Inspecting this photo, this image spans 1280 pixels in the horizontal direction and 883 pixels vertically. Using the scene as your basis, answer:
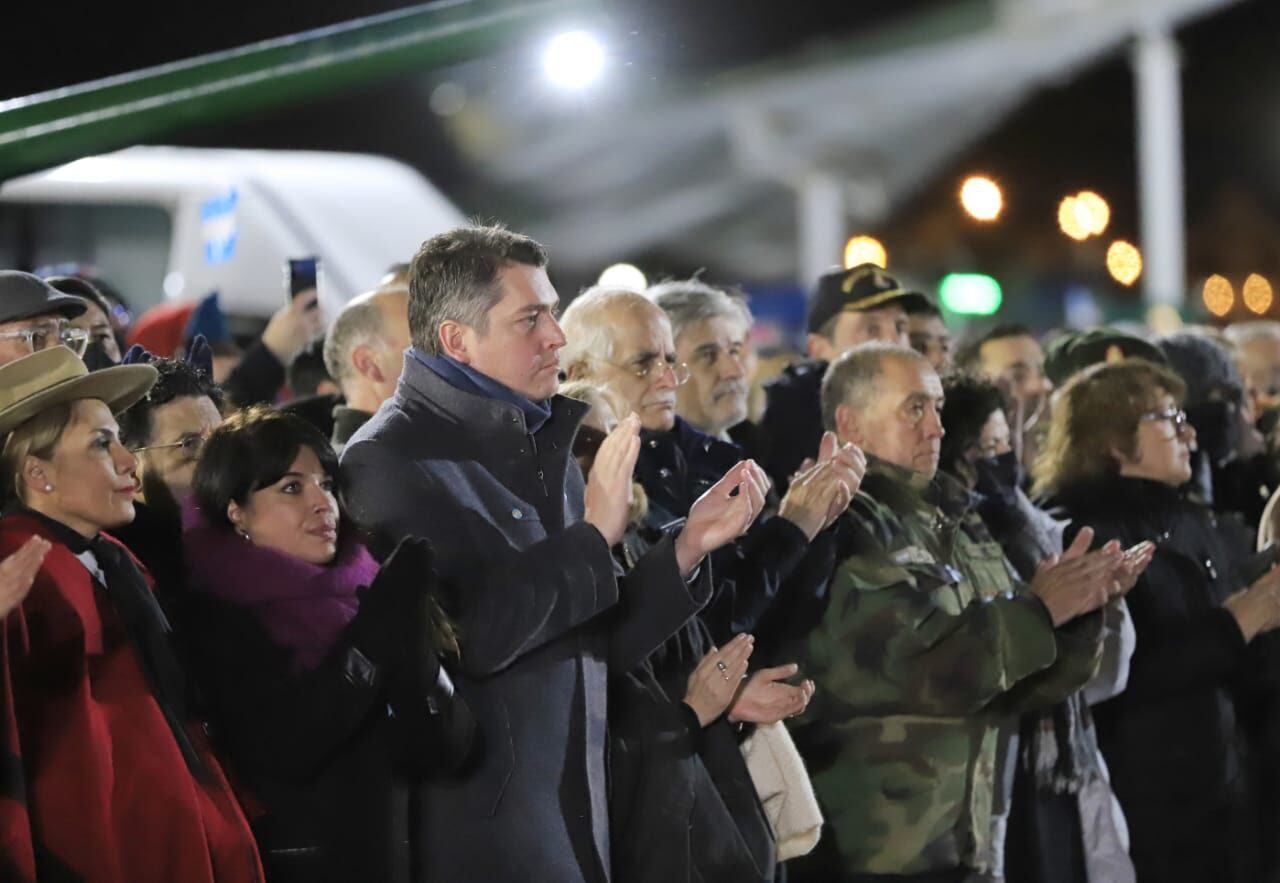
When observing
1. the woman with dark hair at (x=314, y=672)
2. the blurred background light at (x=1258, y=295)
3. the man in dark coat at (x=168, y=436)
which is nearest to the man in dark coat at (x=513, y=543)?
the woman with dark hair at (x=314, y=672)

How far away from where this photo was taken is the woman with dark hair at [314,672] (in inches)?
158

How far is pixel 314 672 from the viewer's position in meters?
4.07

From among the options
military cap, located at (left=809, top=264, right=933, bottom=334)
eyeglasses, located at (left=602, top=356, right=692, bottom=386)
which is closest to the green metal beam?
eyeglasses, located at (left=602, top=356, right=692, bottom=386)

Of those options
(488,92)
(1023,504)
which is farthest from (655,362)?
(488,92)

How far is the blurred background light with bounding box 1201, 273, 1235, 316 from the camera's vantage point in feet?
93.6

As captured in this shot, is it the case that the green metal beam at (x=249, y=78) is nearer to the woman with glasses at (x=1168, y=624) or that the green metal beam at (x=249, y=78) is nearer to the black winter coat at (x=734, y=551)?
the black winter coat at (x=734, y=551)

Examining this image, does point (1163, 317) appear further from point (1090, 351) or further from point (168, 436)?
point (168, 436)

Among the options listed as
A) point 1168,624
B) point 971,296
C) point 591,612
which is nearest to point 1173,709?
point 1168,624

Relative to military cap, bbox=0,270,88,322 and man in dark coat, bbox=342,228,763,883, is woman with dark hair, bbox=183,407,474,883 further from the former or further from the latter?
military cap, bbox=0,270,88,322

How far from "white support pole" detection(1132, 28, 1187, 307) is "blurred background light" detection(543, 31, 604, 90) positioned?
1733cm

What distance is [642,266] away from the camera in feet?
76.4

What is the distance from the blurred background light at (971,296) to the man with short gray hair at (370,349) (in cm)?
1257

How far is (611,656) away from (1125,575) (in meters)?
2.09

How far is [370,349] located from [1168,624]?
2901 millimetres
